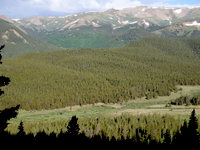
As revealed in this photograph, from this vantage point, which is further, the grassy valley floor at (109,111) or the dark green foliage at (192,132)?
the grassy valley floor at (109,111)

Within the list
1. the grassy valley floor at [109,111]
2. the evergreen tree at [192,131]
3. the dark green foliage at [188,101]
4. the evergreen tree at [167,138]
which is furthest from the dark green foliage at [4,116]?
the dark green foliage at [188,101]

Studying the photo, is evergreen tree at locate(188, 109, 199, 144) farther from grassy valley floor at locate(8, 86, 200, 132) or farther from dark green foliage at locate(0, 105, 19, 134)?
grassy valley floor at locate(8, 86, 200, 132)

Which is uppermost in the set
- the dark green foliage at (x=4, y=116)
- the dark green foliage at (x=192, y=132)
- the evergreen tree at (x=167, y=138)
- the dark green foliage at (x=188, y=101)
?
the dark green foliage at (x=188, y=101)

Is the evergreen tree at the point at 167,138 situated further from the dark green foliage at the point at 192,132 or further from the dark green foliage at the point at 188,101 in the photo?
the dark green foliage at the point at 188,101

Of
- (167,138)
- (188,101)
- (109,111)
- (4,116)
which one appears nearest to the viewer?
(4,116)

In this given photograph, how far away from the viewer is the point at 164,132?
332 ft

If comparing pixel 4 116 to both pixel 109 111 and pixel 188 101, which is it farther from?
pixel 188 101

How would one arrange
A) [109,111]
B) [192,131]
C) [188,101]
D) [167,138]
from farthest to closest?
[188,101] < [109,111] < [167,138] < [192,131]

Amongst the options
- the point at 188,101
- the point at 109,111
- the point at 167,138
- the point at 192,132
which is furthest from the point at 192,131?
the point at 188,101

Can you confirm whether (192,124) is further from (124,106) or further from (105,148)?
(124,106)

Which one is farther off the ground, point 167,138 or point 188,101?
point 188,101

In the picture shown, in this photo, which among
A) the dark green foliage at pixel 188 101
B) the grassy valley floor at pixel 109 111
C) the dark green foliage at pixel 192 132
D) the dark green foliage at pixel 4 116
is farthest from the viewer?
the dark green foliage at pixel 188 101

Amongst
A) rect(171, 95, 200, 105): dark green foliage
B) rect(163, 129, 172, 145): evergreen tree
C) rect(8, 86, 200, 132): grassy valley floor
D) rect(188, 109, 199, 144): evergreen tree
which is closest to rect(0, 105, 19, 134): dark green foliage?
rect(188, 109, 199, 144): evergreen tree

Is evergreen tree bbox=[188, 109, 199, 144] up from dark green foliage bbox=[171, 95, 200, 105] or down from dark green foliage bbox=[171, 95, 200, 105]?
down
